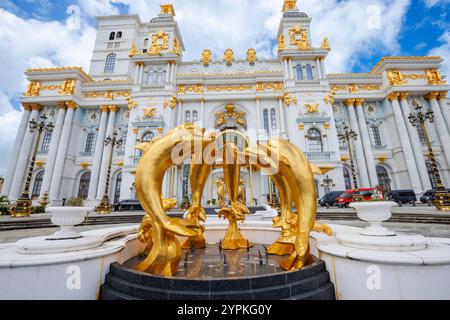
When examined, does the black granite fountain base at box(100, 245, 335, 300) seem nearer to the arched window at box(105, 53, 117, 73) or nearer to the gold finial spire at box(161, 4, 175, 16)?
the gold finial spire at box(161, 4, 175, 16)

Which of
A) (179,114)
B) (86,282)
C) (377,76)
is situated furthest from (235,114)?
(86,282)

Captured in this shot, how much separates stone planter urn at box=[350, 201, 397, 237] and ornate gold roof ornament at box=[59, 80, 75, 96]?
26157mm

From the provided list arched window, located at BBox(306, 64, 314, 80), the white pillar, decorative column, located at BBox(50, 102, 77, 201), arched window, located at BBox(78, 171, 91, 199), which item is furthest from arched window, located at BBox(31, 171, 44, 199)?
arched window, located at BBox(306, 64, 314, 80)

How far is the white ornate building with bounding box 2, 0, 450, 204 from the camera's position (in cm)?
1803

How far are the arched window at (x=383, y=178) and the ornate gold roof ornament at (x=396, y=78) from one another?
27.6 feet

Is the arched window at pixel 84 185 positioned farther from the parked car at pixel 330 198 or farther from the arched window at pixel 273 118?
the parked car at pixel 330 198

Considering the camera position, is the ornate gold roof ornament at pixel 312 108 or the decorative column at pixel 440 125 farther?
the ornate gold roof ornament at pixel 312 108

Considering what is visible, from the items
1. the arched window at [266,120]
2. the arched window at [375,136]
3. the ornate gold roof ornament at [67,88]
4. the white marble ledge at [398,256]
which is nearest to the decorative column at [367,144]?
the arched window at [375,136]

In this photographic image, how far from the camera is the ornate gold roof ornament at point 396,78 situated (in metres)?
19.2

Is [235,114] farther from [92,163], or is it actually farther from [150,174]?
[150,174]

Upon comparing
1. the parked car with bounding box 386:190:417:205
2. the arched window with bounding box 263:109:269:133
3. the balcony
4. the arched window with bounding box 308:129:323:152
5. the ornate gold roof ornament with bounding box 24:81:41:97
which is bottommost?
the parked car with bounding box 386:190:417:205

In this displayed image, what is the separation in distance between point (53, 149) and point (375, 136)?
32.4 metres

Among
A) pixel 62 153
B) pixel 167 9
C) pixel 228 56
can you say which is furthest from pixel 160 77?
pixel 62 153

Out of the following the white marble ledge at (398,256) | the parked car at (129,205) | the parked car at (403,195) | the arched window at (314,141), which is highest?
the arched window at (314,141)
